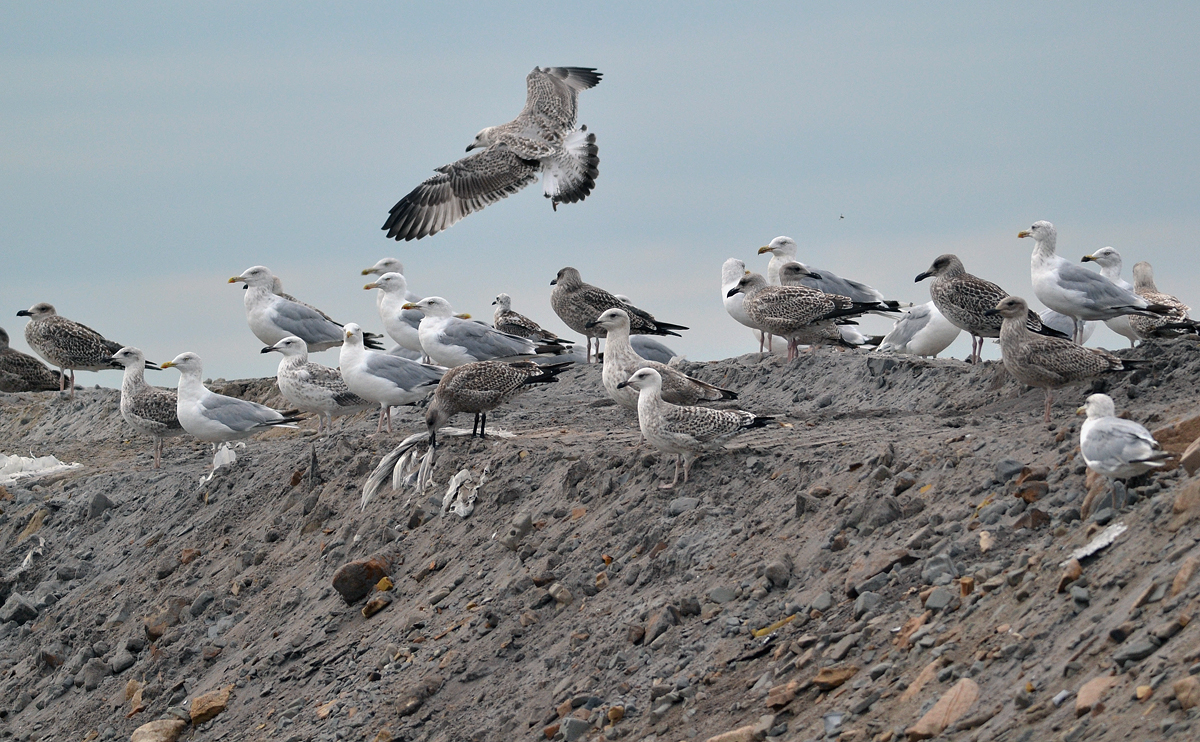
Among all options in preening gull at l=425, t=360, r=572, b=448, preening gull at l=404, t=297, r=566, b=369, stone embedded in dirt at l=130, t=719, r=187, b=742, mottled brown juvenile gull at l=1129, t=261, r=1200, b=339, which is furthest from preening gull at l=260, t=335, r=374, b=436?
mottled brown juvenile gull at l=1129, t=261, r=1200, b=339

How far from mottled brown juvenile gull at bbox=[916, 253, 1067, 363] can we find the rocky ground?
48 cm

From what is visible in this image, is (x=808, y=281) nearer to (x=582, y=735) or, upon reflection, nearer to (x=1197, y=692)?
(x=582, y=735)

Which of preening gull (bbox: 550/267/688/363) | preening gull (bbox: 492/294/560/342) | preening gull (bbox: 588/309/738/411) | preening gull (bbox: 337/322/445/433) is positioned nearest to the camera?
preening gull (bbox: 588/309/738/411)

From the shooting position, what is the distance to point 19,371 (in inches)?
892

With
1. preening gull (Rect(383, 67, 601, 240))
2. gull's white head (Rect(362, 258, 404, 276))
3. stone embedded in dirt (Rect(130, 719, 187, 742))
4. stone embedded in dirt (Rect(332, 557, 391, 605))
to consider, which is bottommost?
stone embedded in dirt (Rect(130, 719, 187, 742))

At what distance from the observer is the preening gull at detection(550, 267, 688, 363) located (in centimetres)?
1673

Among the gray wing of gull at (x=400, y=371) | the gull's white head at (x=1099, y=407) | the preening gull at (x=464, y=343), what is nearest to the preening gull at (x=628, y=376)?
the gray wing of gull at (x=400, y=371)

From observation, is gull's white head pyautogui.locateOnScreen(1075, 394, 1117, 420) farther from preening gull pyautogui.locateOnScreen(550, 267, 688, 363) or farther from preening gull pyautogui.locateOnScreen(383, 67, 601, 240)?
preening gull pyautogui.locateOnScreen(383, 67, 601, 240)

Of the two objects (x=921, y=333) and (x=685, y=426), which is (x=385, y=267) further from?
(x=685, y=426)

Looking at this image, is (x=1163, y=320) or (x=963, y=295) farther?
(x=1163, y=320)

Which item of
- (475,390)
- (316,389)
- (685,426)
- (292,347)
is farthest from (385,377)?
(685,426)

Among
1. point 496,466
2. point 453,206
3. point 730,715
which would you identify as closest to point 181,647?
point 496,466

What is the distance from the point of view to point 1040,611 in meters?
6.71

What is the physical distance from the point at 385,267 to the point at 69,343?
5.74 m
